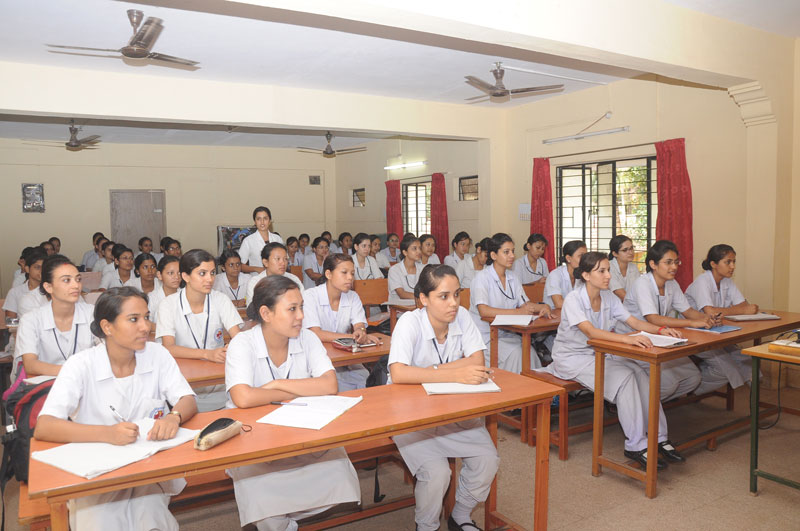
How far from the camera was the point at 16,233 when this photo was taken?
1174cm

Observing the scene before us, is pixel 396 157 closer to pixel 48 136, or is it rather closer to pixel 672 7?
pixel 48 136

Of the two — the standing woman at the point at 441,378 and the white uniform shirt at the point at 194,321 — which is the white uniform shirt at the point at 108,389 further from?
the white uniform shirt at the point at 194,321

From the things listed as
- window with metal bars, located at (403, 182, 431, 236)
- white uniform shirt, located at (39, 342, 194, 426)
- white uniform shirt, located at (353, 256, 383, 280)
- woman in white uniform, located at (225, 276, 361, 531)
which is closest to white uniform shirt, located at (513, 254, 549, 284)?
white uniform shirt, located at (353, 256, 383, 280)

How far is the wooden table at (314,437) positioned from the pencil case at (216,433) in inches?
0.8

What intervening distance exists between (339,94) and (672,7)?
431 centimetres

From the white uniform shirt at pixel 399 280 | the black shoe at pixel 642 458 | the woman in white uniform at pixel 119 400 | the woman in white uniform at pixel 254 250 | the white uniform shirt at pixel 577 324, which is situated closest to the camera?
the woman in white uniform at pixel 119 400

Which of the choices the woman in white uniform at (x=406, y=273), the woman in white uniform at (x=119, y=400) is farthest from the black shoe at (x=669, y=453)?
the woman in white uniform at (x=406, y=273)

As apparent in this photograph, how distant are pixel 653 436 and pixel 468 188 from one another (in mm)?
7209

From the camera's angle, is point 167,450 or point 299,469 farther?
point 299,469

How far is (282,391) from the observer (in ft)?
8.41

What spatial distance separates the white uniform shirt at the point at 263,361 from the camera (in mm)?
2611

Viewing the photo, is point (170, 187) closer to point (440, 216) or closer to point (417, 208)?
point (417, 208)

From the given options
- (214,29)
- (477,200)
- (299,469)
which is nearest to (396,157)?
(477,200)

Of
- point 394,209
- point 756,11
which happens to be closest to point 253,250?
point 394,209
